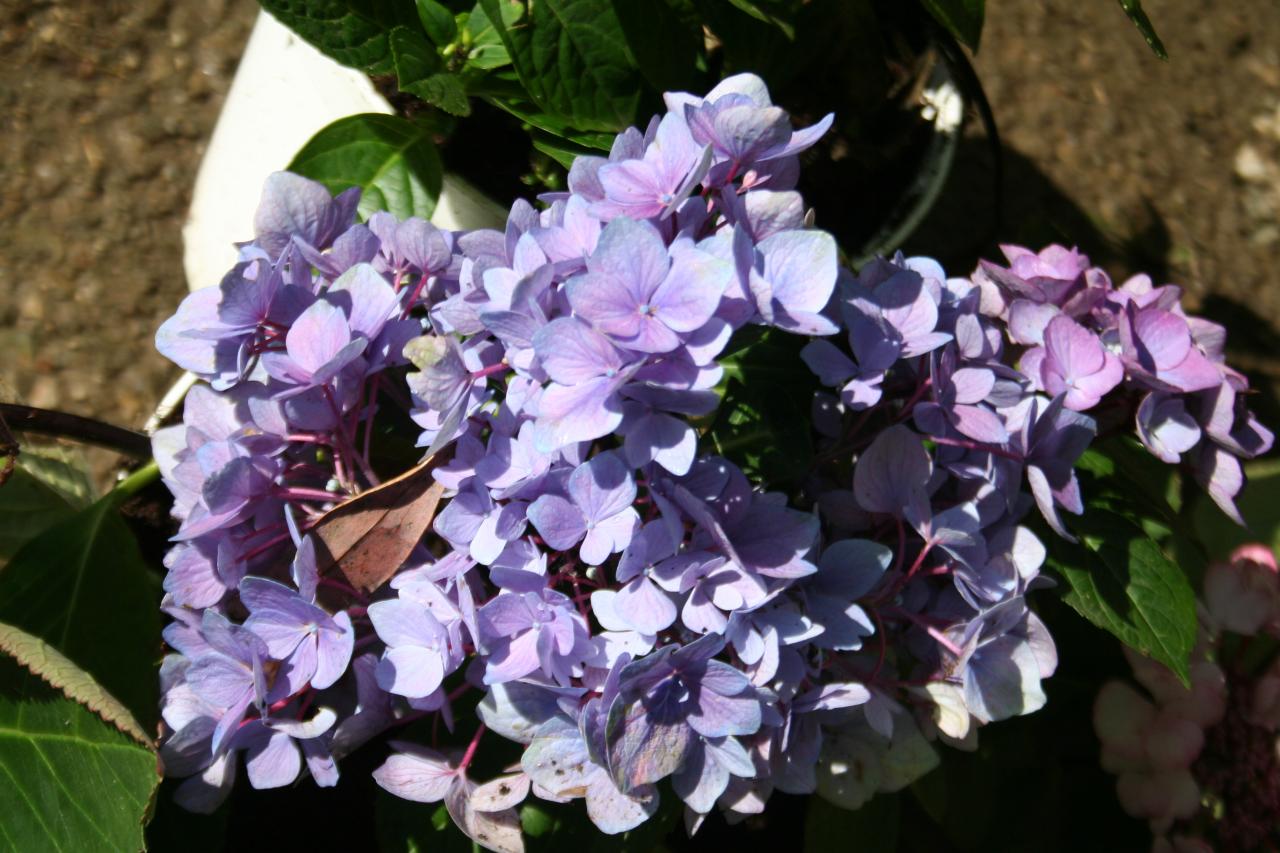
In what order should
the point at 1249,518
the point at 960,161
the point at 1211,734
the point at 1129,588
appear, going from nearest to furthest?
the point at 1129,588, the point at 1211,734, the point at 1249,518, the point at 960,161

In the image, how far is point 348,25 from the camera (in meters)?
0.73

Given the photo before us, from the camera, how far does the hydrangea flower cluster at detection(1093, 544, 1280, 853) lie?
84 cm

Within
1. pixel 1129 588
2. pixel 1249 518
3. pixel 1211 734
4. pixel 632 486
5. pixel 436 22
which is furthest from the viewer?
pixel 1249 518

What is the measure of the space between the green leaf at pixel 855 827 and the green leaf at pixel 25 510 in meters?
0.64

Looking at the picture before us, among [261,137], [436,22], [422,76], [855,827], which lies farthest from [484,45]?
[855,827]

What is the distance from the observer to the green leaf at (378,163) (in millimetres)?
778

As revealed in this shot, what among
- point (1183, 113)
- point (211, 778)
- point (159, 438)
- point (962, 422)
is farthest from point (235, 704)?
point (1183, 113)

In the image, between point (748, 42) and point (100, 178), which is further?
point (100, 178)

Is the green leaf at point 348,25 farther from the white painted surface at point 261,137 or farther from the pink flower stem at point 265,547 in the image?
the pink flower stem at point 265,547

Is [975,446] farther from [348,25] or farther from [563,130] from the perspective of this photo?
[348,25]

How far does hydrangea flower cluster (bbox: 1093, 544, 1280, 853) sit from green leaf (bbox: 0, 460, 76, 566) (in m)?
0.85

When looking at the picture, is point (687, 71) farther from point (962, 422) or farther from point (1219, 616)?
point (1219, 616)

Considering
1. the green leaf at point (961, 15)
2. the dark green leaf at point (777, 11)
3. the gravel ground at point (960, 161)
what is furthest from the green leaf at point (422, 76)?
the gravel ground at point (960, 161)

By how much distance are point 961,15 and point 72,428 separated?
0.65 meters
